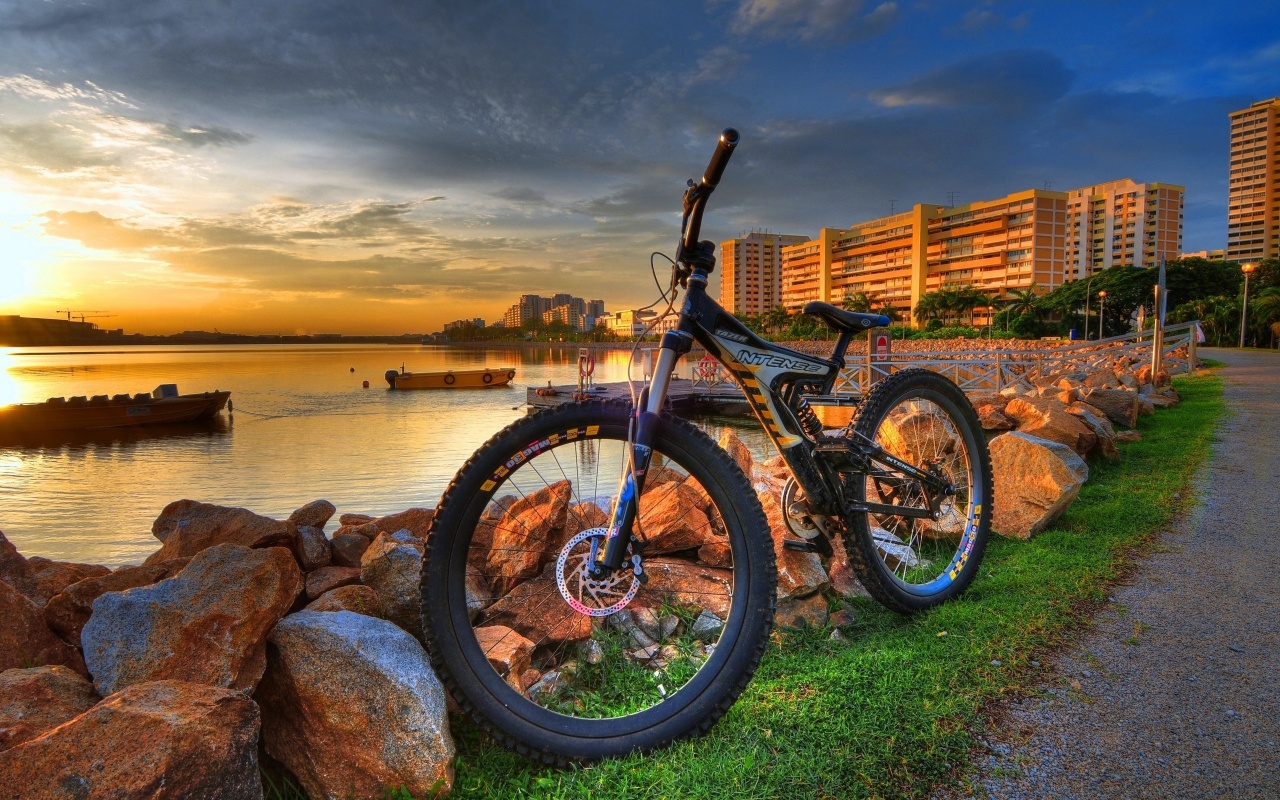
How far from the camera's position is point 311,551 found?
4316 millimetres

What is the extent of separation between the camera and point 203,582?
239cm

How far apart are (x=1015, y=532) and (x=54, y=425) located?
4670cm

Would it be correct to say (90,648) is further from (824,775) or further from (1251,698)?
(1251,698)

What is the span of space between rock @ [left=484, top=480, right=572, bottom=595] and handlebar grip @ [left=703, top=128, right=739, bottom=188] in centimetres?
176

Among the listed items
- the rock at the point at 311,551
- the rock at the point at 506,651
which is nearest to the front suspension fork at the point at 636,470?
the rock at the point at 506,651

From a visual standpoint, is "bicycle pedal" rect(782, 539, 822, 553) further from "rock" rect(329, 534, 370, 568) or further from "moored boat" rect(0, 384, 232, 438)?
"moored boat" rect(0, 384, 232, 438)

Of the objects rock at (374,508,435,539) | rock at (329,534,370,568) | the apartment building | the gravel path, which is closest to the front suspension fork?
the gravel path

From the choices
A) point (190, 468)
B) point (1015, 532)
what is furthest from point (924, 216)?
point (1015, 532)

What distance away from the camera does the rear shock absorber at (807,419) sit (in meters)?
3.17

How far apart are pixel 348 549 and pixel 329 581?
49.8 inches

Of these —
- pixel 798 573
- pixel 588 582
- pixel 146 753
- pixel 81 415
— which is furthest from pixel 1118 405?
pixel 81 415

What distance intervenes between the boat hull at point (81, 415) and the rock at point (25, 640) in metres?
42.1

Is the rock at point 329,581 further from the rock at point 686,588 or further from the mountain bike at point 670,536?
the rock at point 686,588

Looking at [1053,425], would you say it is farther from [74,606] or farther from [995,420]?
[74,606]
